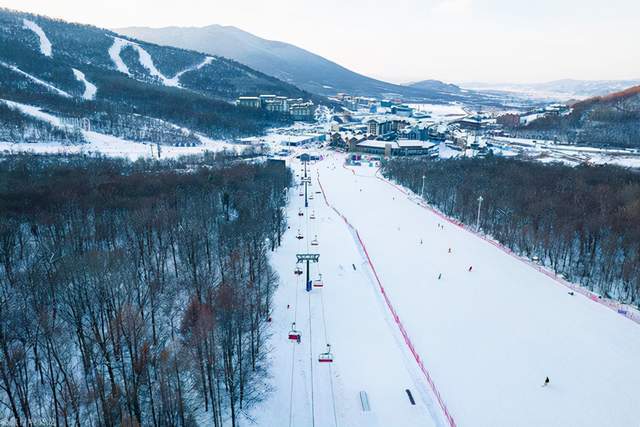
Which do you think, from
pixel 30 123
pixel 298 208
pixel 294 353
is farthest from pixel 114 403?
pixel 30 123

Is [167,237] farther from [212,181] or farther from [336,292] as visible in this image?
[212,181]

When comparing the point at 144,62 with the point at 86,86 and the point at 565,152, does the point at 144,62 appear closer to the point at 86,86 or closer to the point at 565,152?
the point at 86,86

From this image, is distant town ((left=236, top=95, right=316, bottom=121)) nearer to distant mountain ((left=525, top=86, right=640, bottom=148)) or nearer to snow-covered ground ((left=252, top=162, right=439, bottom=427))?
distant mountain ((left=525, top=86, right=640, bottom=148))

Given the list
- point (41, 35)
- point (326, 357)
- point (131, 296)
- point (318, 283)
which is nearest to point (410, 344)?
point (326, 357)

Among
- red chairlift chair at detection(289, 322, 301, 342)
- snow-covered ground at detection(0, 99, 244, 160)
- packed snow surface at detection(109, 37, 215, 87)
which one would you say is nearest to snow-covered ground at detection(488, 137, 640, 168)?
snow-covered ground at detection(0, 99, 244, 160)

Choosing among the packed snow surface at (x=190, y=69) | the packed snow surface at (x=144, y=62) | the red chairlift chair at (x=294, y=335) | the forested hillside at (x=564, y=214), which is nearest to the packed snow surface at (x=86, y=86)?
the packed snow surface at (x=144, y=62)

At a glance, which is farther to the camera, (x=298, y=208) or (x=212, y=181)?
(x=298, y=208)
